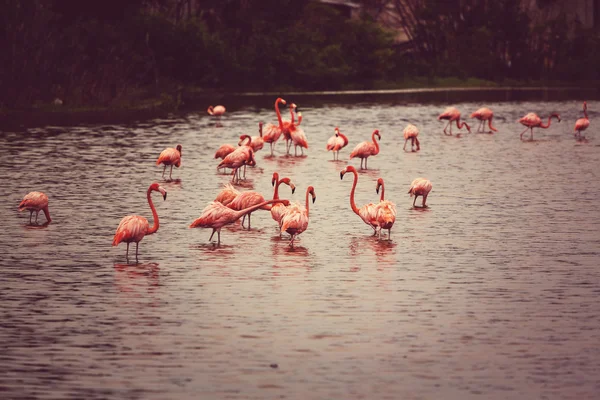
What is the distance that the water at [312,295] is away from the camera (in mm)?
8797

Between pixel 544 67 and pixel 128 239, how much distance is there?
62.4 meters

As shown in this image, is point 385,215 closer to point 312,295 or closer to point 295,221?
point 295,221

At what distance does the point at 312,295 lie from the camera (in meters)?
11.6

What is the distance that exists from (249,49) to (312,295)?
4960 cm

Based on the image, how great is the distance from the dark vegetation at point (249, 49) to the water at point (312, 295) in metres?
19.8

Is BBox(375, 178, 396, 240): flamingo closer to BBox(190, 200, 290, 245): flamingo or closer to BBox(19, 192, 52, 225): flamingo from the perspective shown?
BBox(190, 200, 290, 245): flamingo

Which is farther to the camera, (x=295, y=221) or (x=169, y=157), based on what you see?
(x=169, y=157)

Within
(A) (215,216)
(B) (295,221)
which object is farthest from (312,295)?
(A) (215,216)

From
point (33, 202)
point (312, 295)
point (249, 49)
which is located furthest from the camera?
point (249, 49)

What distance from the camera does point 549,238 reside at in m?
15.1

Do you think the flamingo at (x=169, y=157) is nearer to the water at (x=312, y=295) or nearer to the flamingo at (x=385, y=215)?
the water at (x=312, y=295)

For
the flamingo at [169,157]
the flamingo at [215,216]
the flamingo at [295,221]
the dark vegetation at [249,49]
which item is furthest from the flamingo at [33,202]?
the dark vegetation at [249,49]

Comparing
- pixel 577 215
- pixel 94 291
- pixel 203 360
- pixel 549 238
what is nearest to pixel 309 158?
pixel 577 215

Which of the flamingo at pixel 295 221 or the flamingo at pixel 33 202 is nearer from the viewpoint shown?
the flamingo at pixel 295 221
